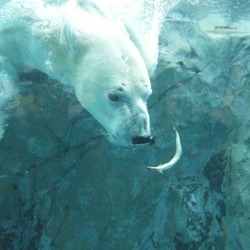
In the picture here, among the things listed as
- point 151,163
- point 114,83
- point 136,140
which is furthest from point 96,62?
point 151,163

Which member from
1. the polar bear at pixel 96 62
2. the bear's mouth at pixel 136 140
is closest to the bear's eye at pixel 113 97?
the polar bear at pixel 96 62

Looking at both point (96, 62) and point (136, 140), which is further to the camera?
point (96, 62)

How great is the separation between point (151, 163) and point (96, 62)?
195 centimetres

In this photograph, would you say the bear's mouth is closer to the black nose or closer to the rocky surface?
the black nose

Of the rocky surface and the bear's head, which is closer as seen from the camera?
the bear's head

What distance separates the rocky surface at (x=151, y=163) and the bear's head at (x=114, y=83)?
3.17 ft

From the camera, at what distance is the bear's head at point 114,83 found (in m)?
2.46

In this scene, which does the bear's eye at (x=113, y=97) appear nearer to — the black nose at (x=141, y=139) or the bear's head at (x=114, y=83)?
the bear's head at (x=114, y=83)

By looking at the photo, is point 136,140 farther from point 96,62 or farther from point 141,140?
point 96,62

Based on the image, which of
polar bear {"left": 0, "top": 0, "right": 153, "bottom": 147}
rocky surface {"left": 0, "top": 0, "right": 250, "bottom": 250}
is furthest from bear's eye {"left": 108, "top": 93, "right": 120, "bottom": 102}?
rocky surface {"left": 0, "top": 0, "right": 250, "bottom": 250}

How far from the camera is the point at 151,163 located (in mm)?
4152

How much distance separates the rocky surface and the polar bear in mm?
552

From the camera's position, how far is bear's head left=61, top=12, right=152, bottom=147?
246cm

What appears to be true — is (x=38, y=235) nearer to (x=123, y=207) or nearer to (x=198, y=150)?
(x=123, y=207)
